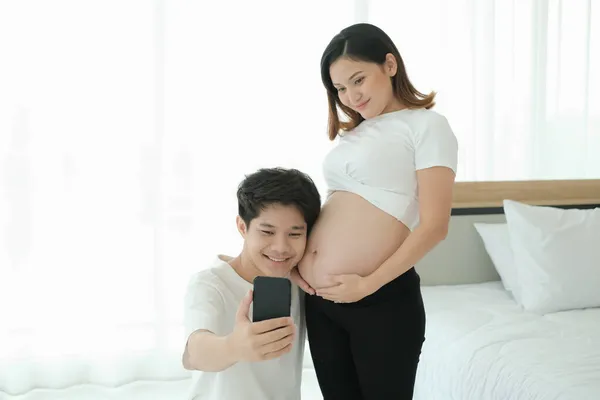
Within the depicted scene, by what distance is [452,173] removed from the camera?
4.64 feet

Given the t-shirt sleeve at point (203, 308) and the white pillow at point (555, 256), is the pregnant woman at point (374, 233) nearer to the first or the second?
the t-shirt sleeve at point (203, 308)

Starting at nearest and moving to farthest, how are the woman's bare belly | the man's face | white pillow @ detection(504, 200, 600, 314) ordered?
the man's face
the woman's bare belly
white pillow @ detection(504, 200, 600, 314)

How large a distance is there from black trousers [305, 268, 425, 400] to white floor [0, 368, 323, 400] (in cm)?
143

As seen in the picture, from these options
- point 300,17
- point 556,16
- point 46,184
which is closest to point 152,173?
point 46,184

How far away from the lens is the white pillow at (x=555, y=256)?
2.37 metres

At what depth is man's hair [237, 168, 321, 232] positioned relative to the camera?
1.32 m

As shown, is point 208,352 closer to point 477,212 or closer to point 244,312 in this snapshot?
point 244,312

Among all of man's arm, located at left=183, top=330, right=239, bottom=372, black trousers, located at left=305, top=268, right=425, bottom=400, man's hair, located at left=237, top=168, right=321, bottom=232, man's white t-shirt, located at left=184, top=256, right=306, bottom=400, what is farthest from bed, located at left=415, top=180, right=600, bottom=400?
man's arm, located at left=183, top=330, right=239, bottom=372

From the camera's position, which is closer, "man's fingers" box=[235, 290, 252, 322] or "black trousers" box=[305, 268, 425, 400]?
"man's fingers" box=[235, 290, 252, 322]

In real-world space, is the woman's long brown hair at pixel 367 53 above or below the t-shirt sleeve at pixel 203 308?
above

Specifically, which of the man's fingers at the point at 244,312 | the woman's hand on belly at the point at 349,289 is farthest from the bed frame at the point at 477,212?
the man's fingers at the point at 244,312

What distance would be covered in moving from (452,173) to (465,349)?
82cm

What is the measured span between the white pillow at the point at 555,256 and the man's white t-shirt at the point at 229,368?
1.37 m

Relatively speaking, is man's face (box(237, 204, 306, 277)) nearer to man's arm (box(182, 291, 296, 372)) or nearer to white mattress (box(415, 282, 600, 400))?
man's arm (box(182, 291, 296, 372))
